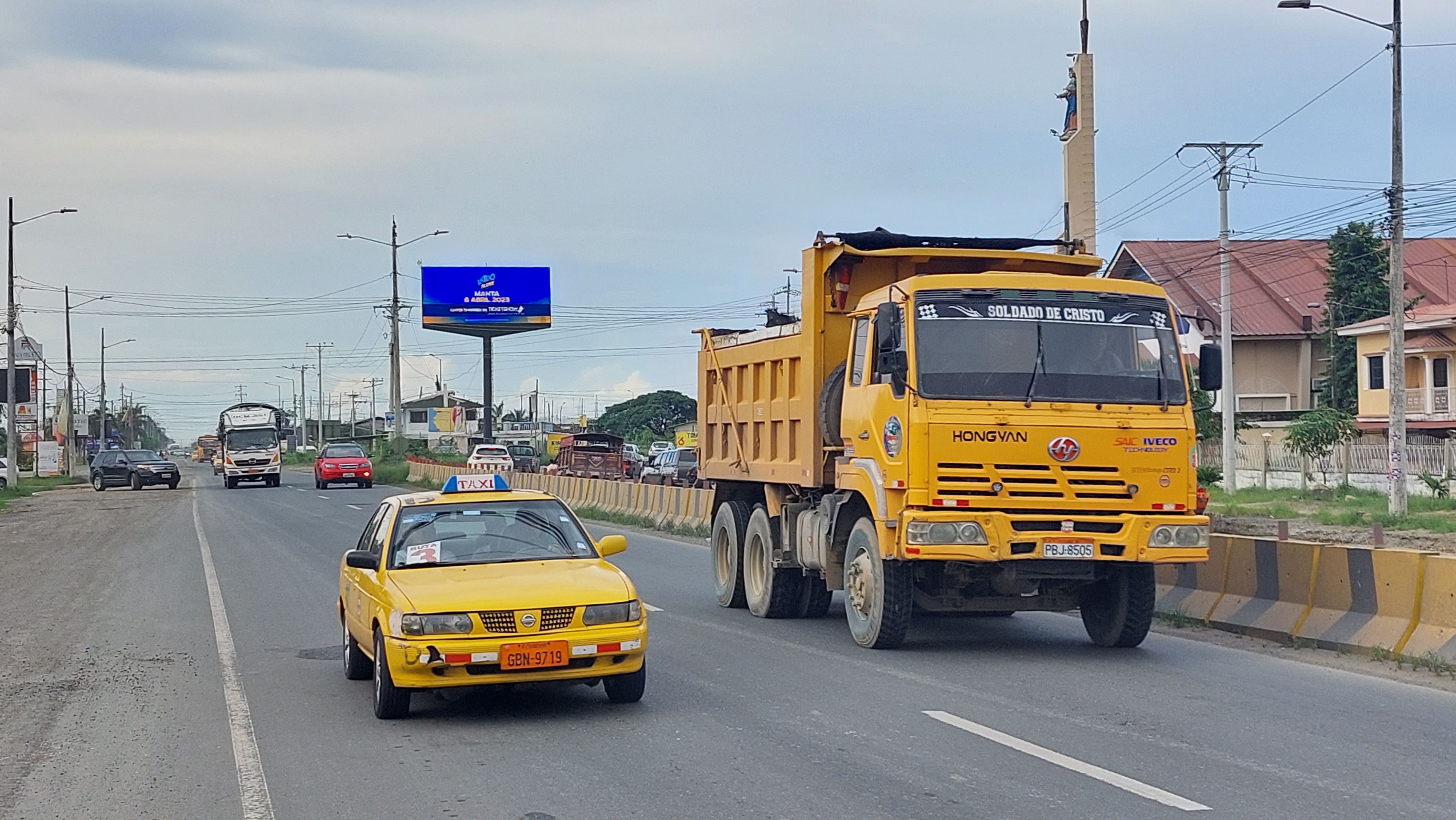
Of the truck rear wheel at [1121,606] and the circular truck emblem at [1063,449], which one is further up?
the circular truck emblem at [1063,449]

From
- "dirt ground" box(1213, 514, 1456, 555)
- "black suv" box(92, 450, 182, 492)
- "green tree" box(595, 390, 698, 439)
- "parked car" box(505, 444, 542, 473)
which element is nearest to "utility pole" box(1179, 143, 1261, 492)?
"dirt ground" box(1213, 514, 1456, 555)

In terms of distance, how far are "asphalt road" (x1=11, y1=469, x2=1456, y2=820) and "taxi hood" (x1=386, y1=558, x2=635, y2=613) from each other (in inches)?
29.9

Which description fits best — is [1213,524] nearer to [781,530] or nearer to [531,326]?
[781,530]

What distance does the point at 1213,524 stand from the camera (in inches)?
837

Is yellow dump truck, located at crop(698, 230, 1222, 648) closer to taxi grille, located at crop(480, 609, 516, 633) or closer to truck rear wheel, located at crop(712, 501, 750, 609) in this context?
truck rear wheel, located at crop(712, 501, 750, 609)

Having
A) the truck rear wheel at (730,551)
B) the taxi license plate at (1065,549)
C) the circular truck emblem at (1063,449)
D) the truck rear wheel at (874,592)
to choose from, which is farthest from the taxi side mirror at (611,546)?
the truck rear wheel at (730,551)

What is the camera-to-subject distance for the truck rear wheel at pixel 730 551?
52.2ft

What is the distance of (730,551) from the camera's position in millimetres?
16203

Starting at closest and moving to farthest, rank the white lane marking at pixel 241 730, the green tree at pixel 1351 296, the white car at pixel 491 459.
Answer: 1. the white lane marking at pixel 241 730
2. the green tree at pixel 1351 296
3. the white car at pixel 491 459

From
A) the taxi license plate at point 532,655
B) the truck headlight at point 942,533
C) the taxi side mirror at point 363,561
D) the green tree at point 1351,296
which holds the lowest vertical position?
the taxi license plate at point 532,655

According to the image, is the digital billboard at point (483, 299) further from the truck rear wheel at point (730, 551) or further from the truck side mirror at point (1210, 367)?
the truck side mirror at point (1210, 367)

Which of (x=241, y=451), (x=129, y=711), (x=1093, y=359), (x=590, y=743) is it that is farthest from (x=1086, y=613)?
(x=241, y=451)

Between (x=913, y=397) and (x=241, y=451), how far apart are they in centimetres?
4920

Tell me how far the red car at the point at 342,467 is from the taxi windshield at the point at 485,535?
1800 inches
